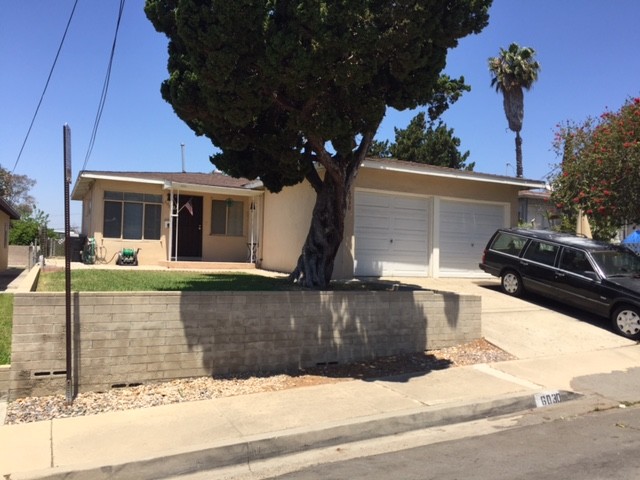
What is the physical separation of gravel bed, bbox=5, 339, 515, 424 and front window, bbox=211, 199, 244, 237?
12.3m

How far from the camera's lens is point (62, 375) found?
6.72m

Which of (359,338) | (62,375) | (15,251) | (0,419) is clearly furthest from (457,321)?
(15,251)

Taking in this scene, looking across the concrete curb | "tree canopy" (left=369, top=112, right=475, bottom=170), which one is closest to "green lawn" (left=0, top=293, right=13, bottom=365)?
the concrete curb

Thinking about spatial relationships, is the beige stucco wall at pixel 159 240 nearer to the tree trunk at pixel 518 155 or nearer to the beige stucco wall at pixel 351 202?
the beige stucco wall at pixel 351 202

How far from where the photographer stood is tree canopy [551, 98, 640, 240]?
40.5ft

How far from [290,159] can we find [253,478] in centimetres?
596

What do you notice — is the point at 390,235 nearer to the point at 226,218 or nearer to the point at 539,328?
the point at 539,328

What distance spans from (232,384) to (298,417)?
167cm

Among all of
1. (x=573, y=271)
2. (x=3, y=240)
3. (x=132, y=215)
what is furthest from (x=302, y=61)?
(x=3, y=240)

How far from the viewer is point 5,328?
29.3 ft

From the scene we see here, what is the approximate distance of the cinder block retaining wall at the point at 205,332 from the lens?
263 inches

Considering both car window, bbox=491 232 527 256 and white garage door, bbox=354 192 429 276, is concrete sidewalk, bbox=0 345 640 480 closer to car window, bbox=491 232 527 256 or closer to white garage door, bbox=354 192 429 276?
car window, bbox=491 232 527 256

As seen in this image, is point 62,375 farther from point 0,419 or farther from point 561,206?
point 561,206

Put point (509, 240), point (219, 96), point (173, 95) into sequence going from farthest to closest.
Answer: point (509, 240)
point (173, 95)
point (219, 96)
